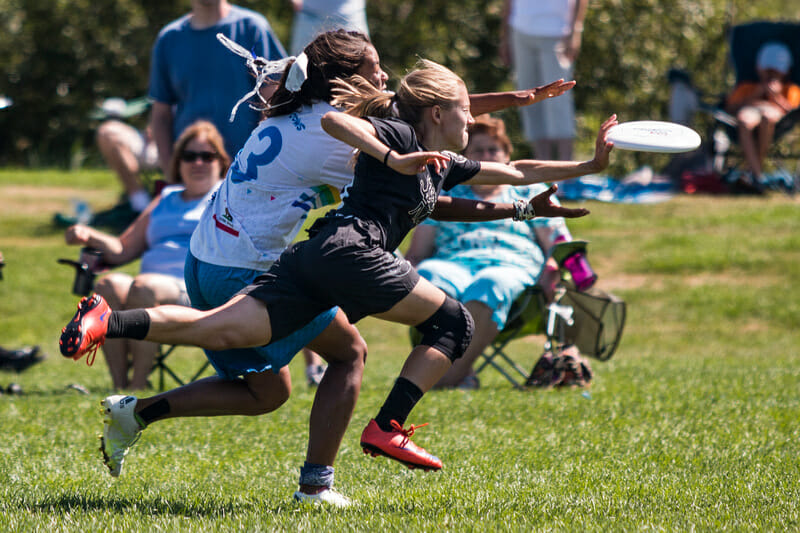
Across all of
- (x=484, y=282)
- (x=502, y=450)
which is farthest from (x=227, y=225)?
(x=484, y=282)

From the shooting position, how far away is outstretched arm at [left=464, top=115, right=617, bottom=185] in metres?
3.73

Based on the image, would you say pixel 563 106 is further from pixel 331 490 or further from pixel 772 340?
pixel 331 490

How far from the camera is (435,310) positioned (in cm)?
364

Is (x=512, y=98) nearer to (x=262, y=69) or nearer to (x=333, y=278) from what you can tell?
(x=262, y=69)

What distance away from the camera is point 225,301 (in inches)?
148

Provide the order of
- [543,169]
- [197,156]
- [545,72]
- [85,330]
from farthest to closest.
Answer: [545,72]
[197,156]
[543,169]
[85,330]

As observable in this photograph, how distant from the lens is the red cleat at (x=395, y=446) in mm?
3543

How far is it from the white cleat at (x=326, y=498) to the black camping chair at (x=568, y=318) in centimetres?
276

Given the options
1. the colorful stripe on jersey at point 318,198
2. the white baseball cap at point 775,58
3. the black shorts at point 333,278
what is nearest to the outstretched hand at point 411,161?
the black shorts at point 333,278

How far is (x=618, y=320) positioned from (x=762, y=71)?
7.56 m

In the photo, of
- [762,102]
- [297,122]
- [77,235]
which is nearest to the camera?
[297,122]

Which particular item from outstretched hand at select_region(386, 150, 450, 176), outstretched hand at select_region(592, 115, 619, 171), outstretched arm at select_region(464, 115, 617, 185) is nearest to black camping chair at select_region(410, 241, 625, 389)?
outstretched arm at select_region(464, 115, 617, 185)

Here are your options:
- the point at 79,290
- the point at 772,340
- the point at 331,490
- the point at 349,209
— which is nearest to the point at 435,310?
the point at 349,209

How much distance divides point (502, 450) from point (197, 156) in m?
2.66
